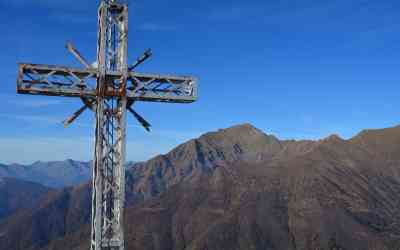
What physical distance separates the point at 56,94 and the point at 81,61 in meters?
0.95

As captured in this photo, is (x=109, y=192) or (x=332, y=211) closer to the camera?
(x=109, y=192)

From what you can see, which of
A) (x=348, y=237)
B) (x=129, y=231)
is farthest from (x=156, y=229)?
(x=348, y=237)

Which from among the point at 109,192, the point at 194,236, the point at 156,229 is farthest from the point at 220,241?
the point at 109,192

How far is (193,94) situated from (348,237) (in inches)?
6370

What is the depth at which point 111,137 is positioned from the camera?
12.4 meters

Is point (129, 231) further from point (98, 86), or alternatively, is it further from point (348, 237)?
point (98, 86)

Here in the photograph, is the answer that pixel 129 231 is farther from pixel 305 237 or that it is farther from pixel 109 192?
pixel 109 192

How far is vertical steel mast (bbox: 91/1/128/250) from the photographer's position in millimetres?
12062

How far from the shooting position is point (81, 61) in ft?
39.9

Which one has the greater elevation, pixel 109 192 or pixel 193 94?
pixel 193 94

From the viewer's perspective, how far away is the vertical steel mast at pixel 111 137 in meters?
12.1

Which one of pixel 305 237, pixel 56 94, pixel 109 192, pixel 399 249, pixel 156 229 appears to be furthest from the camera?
pixel 156 229

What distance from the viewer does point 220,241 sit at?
569ft

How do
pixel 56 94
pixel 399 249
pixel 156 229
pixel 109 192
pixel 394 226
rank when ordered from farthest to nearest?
pixel 156 229 → pixel 394 226 → pixel 399 249 → pixel 109 192 → pixel 56 94
